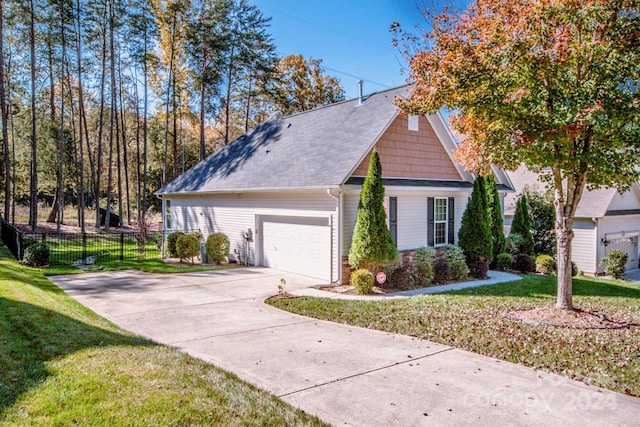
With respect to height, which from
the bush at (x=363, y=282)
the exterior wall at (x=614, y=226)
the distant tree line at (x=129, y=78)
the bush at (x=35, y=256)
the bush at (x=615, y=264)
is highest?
the distant tree line at (x=129, y=78)

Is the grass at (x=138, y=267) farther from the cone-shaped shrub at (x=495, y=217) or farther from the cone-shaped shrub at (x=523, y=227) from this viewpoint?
the cone-shaped shrub at (x=523, y=227)

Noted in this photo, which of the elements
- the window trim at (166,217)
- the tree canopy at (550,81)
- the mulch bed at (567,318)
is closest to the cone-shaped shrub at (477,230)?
the mulch bed at (567,318)

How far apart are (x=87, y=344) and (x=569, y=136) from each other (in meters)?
7.86

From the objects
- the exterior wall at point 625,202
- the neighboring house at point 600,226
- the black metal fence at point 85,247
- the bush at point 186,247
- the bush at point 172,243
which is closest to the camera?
the black metal fence at point 85,247

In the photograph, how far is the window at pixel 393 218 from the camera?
41.9 feet

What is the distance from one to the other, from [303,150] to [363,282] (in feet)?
17.9

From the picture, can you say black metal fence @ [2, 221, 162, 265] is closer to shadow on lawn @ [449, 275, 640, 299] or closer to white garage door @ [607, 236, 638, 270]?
shadow on lawn @ [449, 275, 640, 299]

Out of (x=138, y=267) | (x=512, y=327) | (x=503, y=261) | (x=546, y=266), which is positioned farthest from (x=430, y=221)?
(x=138, y=267)

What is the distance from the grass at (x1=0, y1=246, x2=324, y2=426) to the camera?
3.72m

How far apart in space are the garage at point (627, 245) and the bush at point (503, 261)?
24.8 ft

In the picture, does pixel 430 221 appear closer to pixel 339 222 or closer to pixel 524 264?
pixel 339 222

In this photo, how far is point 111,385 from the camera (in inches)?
168

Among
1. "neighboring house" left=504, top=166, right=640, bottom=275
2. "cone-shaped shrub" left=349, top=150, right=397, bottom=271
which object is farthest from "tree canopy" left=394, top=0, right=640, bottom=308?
"neighboring house" left=504, top=166, right=640, bottom=275

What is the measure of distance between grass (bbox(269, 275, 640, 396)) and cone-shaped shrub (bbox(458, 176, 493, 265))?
215 centimetres
